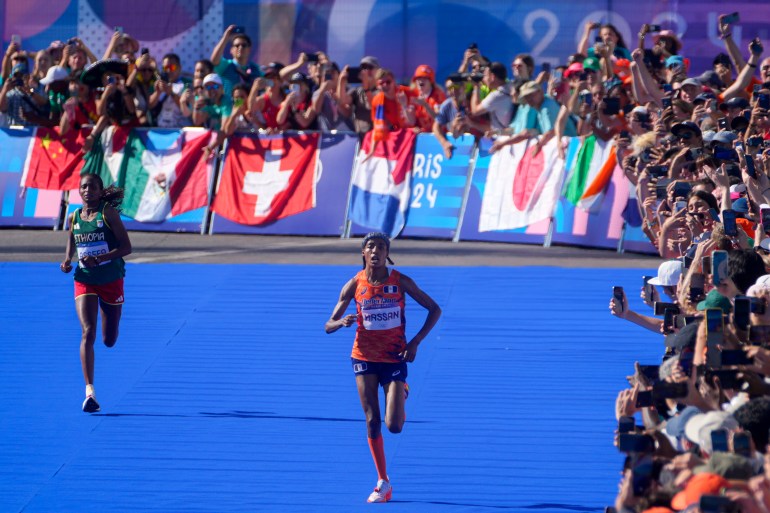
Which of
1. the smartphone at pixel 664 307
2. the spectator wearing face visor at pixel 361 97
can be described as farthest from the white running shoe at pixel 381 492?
the spectator wearing face visor at pixel 361 97

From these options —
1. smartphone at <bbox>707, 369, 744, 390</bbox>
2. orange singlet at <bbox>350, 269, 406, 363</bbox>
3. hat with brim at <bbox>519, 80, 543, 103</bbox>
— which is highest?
hat with brim at <bbox>519, 80, 543, 103</bbox>

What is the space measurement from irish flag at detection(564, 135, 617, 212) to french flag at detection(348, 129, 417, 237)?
2.52 m

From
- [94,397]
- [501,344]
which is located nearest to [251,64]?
[501,344]

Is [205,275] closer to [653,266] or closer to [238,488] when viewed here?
[653,266]

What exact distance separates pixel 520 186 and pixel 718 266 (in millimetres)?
12114

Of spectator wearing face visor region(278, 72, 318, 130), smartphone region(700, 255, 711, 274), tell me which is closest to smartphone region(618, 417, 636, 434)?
smartphone region(700, 255, 711, 274)

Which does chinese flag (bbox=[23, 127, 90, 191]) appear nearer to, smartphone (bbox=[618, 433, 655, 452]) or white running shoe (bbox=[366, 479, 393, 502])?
white running shoe (bbox=[366, 479, 393, 502])

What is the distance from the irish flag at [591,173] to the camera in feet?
60.7

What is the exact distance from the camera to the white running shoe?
9045mm

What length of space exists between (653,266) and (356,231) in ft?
16.2

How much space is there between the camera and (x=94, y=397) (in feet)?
37.7

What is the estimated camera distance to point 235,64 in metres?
21.2

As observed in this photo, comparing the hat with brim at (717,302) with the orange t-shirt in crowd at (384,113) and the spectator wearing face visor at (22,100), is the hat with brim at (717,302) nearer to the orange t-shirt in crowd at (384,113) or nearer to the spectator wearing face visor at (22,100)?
the orange t-shirt in crowd at (384,113)

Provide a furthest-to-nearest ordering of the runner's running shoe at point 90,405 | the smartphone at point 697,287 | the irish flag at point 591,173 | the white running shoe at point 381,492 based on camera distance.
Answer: the irish flag at point 591,173
the runner's running shoe at point 90,405
the white running shoe at point 381,492
the smartphone at point 697,287
